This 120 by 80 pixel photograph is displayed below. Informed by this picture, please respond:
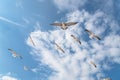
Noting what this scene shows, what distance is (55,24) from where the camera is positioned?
184ft

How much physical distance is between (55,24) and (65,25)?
12.0 feet

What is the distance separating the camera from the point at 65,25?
5325 centimetres

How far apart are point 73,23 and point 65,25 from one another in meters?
2.00

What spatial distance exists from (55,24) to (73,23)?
509cm

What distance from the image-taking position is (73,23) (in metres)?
53.4
